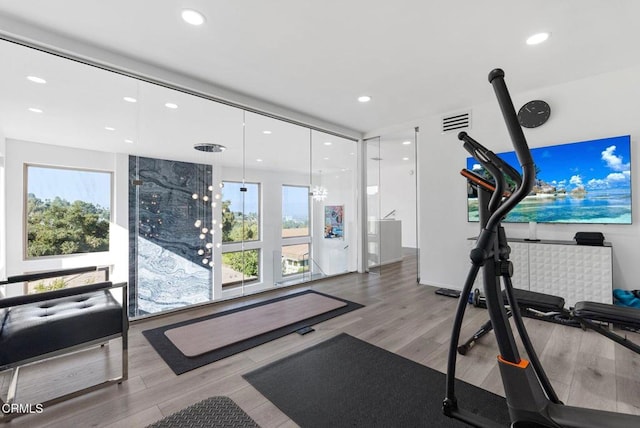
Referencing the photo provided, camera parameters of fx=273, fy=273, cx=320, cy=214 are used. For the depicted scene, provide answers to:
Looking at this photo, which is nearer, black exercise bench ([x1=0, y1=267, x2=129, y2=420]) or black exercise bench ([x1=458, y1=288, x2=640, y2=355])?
black exercise bench ([x1=0, y1=267, x2=129, y2=420])

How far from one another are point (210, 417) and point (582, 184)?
4.03 metres

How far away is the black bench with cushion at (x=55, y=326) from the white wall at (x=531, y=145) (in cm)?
384

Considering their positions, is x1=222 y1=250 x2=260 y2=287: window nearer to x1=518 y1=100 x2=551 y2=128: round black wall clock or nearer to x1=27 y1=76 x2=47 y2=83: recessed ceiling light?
x1=27 y1=76 x2=47 y2=83: recessed ceiling light

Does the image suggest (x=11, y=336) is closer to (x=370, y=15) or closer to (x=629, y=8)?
(x=370, y=15)

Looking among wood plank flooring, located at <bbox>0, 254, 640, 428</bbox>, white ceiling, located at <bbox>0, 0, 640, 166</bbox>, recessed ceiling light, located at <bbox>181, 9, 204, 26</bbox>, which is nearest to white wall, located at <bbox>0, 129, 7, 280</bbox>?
white ceiling, located at <bbox>0, 0, 640, 166</bbox>

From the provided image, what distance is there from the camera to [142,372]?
6.32 feet

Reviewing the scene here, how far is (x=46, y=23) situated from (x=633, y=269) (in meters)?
5.67

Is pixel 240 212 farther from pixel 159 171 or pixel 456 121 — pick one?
pixel 456 121

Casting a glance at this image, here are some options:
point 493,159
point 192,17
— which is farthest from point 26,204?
point 493,159

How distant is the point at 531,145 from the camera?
131 inches

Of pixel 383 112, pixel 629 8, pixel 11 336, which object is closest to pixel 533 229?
pixel 629 8

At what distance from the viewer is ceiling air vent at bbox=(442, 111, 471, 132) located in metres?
3.78

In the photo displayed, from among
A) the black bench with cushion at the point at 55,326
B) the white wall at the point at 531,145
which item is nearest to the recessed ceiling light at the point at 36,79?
the black bench with cushion at the point at 55,326

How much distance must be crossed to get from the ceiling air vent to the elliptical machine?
295 centimetres
